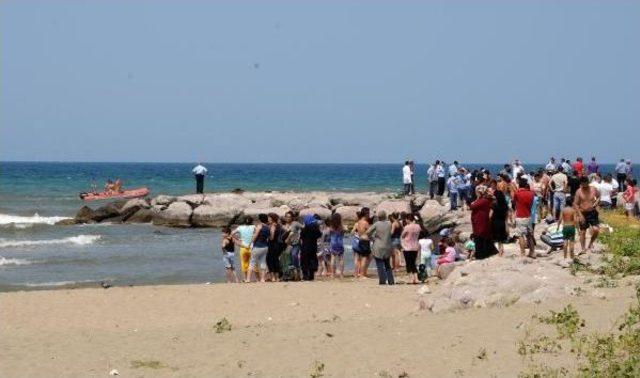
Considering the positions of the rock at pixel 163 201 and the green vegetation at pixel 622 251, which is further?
the rock at pixel 163 201

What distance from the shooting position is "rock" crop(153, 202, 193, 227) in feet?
120

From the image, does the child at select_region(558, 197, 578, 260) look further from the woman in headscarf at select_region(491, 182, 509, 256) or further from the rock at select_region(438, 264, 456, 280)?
the rock at select_region(438, 264, 456, 280)

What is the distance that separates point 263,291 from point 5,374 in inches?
277

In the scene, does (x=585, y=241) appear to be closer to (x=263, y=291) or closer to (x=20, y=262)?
(x=263, y=291)

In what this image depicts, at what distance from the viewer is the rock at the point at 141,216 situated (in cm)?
3834

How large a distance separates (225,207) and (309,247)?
18490 millimetres

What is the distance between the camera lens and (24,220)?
40.2 meters

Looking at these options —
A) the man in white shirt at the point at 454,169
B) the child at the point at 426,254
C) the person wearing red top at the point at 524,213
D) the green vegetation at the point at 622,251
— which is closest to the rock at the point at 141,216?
the man in white shirt at the point at 454,169

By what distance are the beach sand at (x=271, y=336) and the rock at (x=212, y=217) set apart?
768 inches

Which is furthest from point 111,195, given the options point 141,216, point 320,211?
point 320,211

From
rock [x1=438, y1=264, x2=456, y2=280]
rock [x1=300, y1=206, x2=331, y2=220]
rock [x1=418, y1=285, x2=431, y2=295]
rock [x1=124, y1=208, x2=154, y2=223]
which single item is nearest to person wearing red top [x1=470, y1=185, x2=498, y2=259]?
rock [x1=438, y1=264, x2=456, y2=280]

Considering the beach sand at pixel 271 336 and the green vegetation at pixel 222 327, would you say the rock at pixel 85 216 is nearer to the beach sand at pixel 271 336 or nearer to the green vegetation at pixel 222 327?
the beach sand at pixel 271 336

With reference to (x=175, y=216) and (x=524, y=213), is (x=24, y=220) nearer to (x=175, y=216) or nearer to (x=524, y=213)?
(x=175, y=216)

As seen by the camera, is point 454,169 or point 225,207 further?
point 225,207
